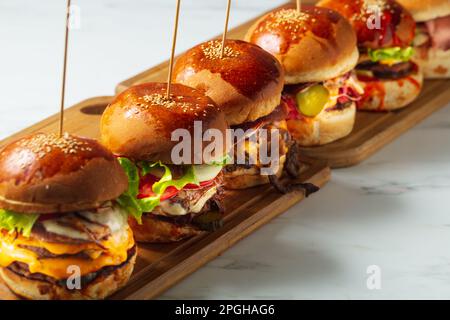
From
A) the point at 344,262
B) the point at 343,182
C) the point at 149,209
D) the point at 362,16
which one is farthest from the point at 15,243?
the point at 362,16

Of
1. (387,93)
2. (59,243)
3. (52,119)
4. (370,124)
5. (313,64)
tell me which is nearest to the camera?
(59,243)

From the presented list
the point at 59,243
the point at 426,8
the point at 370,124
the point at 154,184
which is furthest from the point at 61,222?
the point at 426,8

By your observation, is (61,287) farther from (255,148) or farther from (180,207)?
(255,148)

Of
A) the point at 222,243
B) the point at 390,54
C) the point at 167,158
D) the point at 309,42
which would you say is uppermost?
the point at 309,42

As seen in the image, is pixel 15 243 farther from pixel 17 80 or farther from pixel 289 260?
pixel 17 80

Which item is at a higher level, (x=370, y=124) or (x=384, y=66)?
(x=384, y=66)

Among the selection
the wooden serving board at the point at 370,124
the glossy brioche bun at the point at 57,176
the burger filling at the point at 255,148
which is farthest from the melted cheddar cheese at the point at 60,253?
the wooden serving board at the point at 370,124

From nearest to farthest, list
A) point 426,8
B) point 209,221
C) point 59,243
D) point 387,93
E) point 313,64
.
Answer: point 59,243, point 209,221, point 313,64, point 387,93, point 426,8
